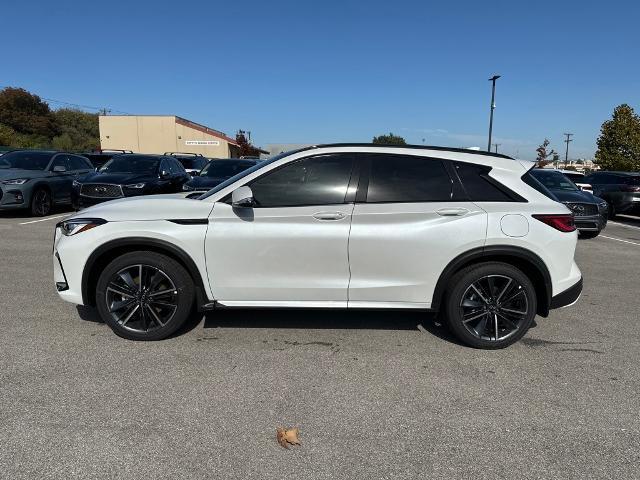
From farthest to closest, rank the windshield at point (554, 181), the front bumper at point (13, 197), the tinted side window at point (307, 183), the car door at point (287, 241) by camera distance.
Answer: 1. the windshield at point (554, 181)
2. the front bumper at point (13, 197)
3. the tinted side window at point (307, 183)
4. the car door at point (287, 241)

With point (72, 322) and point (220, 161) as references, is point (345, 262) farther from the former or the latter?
point (220, 161)

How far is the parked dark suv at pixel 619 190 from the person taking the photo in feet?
50.3

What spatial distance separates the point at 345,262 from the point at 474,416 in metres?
1.53

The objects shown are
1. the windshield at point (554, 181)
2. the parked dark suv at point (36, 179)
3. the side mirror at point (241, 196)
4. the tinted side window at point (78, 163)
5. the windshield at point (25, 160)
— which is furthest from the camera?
the tinted side window at point (78, 163)

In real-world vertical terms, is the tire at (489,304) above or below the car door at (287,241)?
below

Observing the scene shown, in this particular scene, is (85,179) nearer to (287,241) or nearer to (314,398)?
(287,241)

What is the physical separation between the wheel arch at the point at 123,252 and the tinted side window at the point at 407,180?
1.62 meters

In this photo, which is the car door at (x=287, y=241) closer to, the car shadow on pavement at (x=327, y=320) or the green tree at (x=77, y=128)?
the car shadow on pavement at (x=327, y=320)

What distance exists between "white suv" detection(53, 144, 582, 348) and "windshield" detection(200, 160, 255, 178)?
7482 millimetres

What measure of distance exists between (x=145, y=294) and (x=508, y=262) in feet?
10.4

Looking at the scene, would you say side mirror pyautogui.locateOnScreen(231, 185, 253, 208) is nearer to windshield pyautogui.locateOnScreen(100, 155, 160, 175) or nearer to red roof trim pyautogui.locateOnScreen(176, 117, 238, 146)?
windshield pyautogui.locateOnScreen(100, 155, 160, 175)

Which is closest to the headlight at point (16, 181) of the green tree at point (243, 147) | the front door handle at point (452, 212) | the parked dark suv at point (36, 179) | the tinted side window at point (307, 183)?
the parked dark suv at point (36, 179)

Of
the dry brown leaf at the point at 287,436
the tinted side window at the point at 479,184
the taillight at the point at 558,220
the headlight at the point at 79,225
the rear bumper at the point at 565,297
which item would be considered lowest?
the dry brown leaf at the point at 287,436

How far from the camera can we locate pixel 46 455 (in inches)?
102
